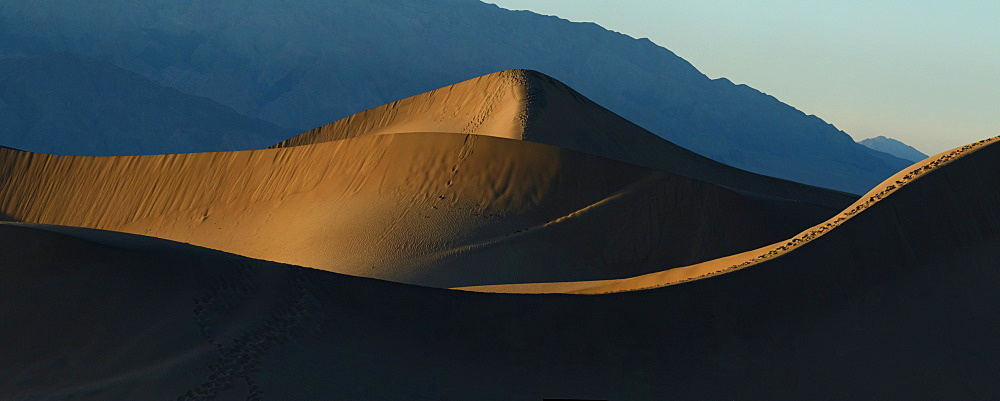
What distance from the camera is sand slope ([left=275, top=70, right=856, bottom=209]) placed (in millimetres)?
32719

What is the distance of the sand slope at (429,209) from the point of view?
2269cm

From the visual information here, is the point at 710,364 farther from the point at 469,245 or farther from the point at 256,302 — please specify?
the point at 469,245

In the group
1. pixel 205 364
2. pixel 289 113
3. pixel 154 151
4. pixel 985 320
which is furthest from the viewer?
pixel 289 113

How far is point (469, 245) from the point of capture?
23.0m

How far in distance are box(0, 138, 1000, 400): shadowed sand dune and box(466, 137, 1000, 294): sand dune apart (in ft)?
0.08

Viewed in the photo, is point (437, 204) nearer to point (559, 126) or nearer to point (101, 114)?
point (559, 126)

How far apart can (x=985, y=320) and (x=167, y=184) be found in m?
24.5

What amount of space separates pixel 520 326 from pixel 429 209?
45.1 feet

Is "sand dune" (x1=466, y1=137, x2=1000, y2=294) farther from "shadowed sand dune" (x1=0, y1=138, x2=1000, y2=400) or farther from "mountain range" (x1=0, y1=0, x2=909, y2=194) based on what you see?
"mountain range" (x1=0, y1=0, x2=909, y2=194)

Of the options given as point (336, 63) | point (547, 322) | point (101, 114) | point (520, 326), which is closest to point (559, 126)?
point (547, 322)

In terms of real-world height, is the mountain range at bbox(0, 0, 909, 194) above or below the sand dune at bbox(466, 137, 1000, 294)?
above

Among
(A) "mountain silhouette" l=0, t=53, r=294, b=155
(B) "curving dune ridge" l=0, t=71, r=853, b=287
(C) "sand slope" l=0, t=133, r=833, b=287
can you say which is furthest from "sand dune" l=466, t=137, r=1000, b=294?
(A) "mountain silhouette" l=0, t=53, r=294, b=155

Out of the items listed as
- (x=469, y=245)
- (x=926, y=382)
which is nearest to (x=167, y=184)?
(x=469, y=245)

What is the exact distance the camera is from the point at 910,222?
40.7 feet
